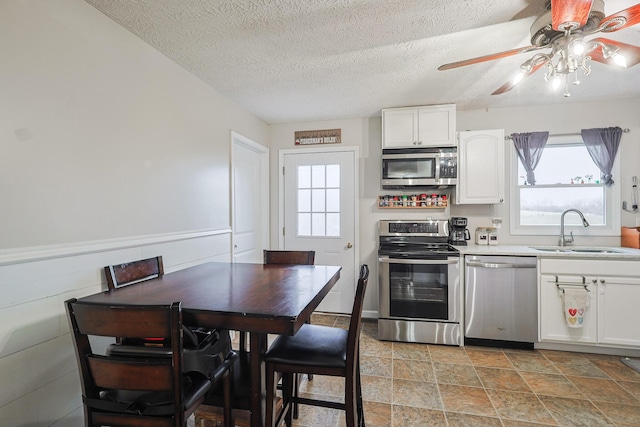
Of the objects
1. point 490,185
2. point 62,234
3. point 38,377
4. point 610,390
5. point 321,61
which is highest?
point 321,61

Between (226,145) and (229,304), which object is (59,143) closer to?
(229,304)

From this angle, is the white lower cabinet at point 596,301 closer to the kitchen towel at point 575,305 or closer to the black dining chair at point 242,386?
the kitchen towel at point 575,305

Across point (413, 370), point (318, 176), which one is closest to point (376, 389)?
point (413, 370)

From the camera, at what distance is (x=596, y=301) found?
263 cm

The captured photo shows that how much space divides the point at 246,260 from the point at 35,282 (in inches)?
83.0

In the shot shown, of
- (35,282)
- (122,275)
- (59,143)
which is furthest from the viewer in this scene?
(122,275)

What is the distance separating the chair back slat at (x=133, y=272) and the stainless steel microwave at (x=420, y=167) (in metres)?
2.36

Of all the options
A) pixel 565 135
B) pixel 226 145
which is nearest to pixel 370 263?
pixel 226 145

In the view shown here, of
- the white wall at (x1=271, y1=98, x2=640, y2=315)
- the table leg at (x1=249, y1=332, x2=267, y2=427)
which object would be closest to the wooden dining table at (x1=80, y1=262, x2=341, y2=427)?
the table leg at (x1=249, y1=332, x2=267, y2=427)

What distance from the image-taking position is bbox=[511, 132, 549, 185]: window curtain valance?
10.4ft

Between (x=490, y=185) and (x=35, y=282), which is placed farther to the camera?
(x=490, y=185)

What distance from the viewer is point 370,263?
3.66 m

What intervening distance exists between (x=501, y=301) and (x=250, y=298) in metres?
2.55

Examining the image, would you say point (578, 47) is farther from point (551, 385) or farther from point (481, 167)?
point (551, 385)
